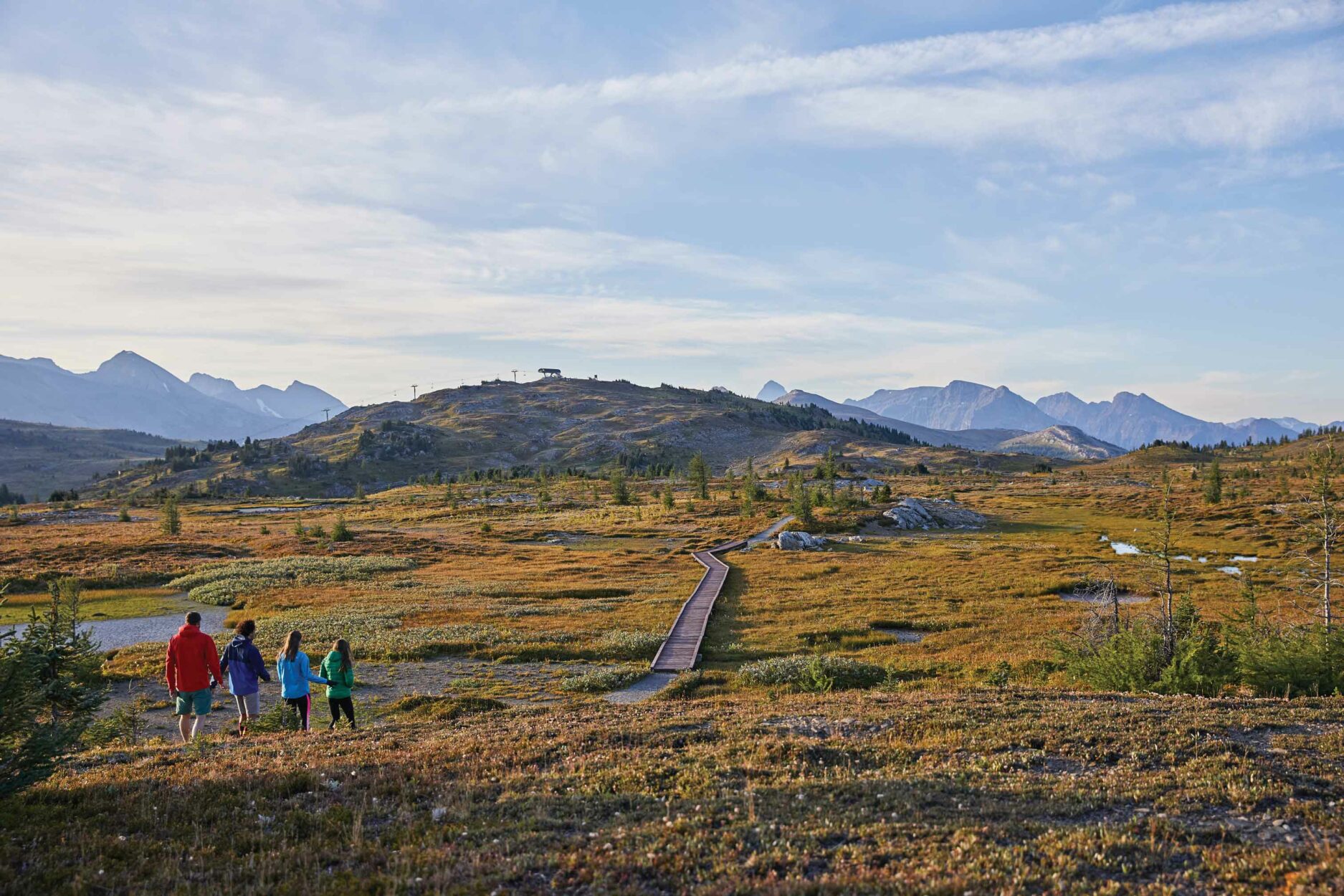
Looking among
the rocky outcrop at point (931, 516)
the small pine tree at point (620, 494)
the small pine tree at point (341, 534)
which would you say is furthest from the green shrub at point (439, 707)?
the small pine tree at point (620, 494)

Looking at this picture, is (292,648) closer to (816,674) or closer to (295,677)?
(295,677)

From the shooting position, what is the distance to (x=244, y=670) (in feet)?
66.0

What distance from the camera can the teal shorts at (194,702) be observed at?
1925cm

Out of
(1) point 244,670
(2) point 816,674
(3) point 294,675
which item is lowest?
(2) point 816,674

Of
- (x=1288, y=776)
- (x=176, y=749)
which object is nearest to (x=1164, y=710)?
(x=1288, y=776)

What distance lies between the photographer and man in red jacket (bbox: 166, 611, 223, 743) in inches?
749

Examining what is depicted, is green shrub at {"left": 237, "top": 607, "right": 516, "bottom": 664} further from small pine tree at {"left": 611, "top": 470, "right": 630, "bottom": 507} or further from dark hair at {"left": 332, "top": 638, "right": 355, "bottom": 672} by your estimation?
small pine tree at {"left": 611, "top": 470, "right": 630, "bottom": 507}

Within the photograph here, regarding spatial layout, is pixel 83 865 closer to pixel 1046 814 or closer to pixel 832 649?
pixel 1046 814

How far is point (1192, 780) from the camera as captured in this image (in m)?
12.8

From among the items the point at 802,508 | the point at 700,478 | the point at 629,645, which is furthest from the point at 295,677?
the point at 700,478

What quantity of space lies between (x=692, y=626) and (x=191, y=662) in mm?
29554

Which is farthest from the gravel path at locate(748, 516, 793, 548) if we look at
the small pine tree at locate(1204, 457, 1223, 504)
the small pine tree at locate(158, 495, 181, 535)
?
the small pine tree at locate(158, 495, 181, 535)

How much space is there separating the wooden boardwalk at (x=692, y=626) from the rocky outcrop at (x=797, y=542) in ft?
51.9

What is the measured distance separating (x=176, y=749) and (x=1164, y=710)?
24401 millimetres
